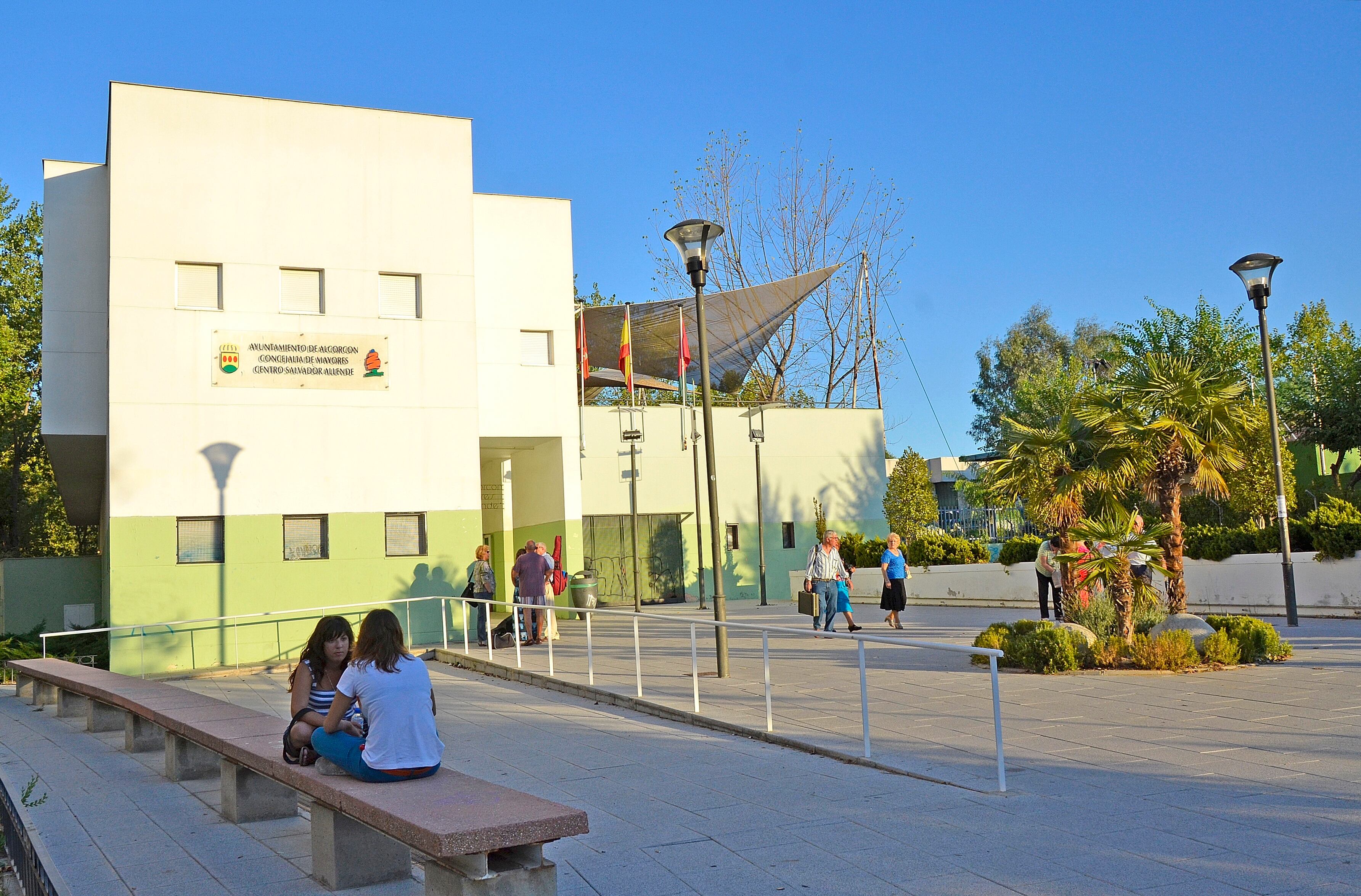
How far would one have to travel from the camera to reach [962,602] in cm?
2566

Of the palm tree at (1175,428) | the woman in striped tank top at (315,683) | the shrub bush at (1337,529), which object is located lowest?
the woman in striped tank top at (315,683)

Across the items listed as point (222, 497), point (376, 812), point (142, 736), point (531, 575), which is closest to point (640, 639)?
point (531, 575)

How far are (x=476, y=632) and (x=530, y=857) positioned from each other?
46.9ft

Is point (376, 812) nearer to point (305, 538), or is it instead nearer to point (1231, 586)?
point (305, 538)

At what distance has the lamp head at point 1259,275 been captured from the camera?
1734cm

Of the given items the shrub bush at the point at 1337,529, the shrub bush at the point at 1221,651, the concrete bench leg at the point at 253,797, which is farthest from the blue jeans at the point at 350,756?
the shrub bush at the point at 1337,529

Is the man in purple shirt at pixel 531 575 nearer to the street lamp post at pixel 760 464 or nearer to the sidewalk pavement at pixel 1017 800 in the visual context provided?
the sidewalk pavement at pixel 1017 800

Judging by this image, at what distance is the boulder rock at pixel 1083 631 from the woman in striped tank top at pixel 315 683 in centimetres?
880

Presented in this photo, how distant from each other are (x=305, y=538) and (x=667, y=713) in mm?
10314

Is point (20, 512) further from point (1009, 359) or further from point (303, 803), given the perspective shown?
point (1009, 359)

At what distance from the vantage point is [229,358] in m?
18.8

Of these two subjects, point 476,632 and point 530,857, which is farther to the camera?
point 476,632

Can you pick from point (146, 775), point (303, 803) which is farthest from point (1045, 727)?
point (146, 775)

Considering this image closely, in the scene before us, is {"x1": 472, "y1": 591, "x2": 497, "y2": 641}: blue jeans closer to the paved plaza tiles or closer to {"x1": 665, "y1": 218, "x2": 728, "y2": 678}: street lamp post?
the paved plaza tiles
